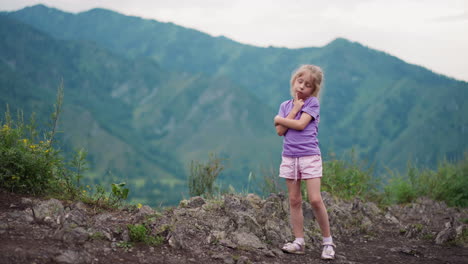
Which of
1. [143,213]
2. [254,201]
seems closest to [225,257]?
[143,213]

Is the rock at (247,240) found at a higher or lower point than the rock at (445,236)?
higher

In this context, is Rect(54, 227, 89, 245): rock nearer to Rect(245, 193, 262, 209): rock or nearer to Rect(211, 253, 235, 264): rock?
Rect(211, 253, 235, 264): rock

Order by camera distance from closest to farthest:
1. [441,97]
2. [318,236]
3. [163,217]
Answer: [163,217]
[318,236]
[441,97]

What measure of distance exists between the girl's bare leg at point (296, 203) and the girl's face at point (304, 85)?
2.50 ft

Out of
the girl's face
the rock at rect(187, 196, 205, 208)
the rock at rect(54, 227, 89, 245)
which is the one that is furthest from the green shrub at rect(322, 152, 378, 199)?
the rock at rect(54, 227, 89, 245)

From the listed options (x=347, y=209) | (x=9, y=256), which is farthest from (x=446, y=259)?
(x=9, y=256)

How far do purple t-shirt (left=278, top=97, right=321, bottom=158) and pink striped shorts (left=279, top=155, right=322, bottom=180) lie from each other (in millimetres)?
42

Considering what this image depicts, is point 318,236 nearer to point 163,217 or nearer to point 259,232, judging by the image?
point 259,232

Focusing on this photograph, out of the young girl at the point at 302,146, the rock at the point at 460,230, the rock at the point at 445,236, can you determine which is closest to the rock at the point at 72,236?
the young girl at the point at 302,146

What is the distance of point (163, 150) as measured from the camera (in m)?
188

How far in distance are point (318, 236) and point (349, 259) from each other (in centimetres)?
55

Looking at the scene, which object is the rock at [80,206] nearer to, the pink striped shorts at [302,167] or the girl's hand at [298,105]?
the pink striped shorts at [302,167]

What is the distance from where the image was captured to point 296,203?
389cm

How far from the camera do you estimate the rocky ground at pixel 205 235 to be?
3.09 meters
